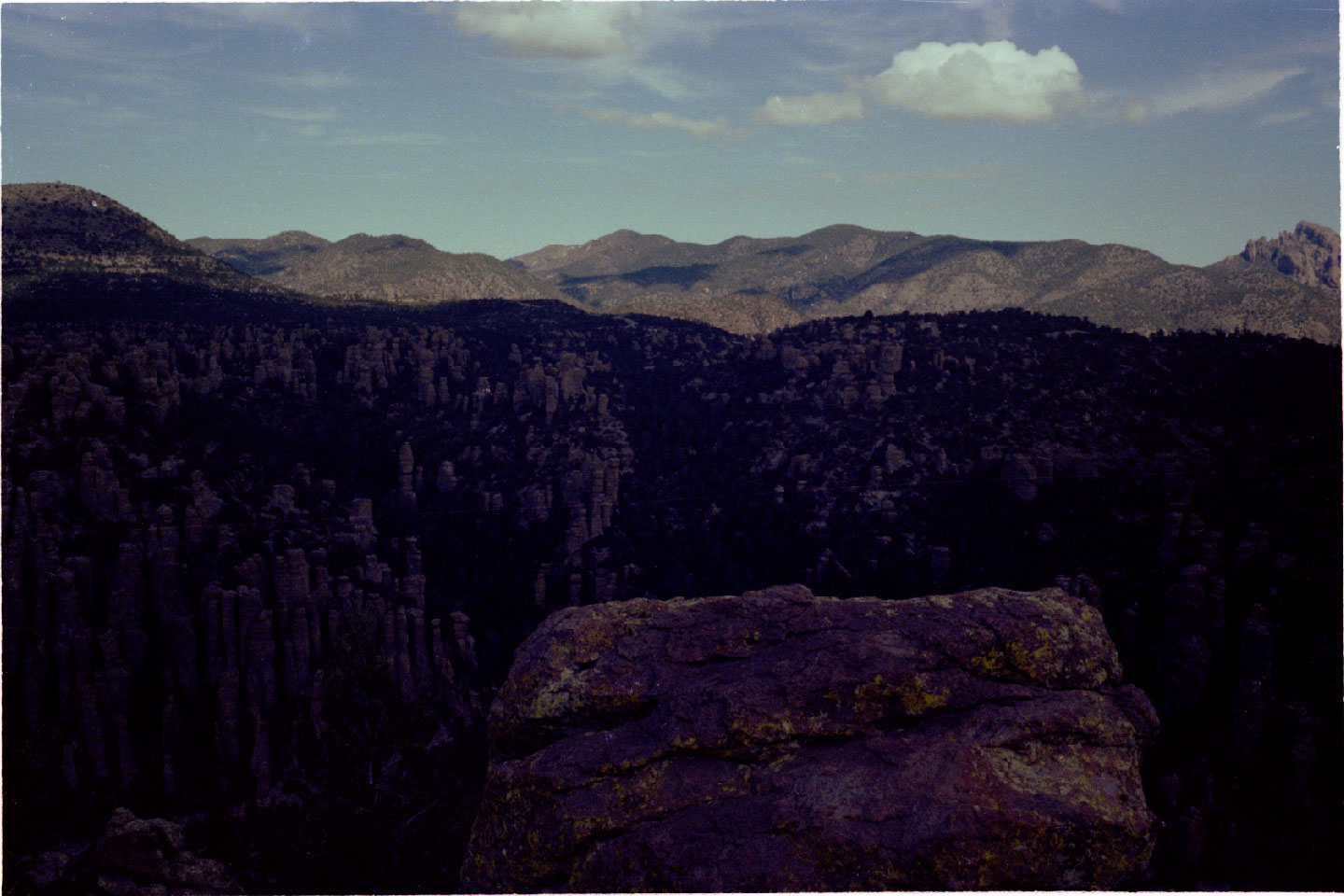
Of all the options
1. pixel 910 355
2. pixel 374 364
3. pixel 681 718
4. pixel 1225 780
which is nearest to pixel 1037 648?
pixel 681 718

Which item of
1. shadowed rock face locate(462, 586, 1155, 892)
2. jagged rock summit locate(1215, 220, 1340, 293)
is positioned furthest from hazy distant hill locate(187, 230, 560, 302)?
shadowed rock face locate(462, 586, 1155, 892)

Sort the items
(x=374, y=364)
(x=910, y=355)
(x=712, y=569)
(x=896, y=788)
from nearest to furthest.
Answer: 1. (x=896, y=788)
2. (x=712, y=569)
3. (x=910, y=355)
4. (x=374, y=364)

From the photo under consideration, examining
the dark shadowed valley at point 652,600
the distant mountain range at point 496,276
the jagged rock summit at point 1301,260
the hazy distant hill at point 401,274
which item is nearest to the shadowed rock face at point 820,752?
the dark shadowed valley at point 652,600

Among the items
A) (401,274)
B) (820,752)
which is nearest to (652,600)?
(820,752)

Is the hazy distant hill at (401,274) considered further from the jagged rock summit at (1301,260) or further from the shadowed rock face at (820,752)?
the shadowed rock face at (820,752)

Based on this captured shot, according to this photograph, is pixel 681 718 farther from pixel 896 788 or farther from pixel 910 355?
pixel 910 355

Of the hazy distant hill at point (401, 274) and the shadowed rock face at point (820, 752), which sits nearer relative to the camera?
the shadowed rock face at point (820, 752)
